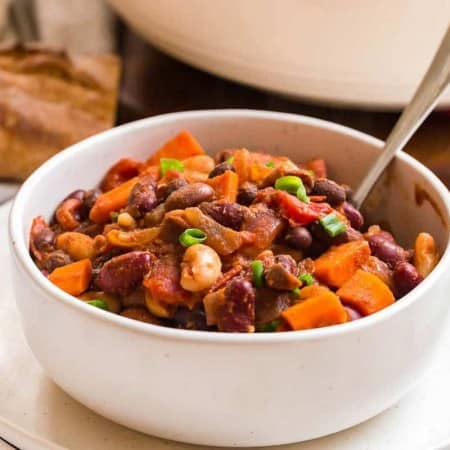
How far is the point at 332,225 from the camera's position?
1.45 m

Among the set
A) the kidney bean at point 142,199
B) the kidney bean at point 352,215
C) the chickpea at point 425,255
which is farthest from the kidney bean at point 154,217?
the chickpea at point 425,255

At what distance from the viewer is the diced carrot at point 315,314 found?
1279 mm

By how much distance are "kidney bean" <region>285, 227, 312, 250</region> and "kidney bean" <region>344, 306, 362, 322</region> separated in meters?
0.15

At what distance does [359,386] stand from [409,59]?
1.11 meters

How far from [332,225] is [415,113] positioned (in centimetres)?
40

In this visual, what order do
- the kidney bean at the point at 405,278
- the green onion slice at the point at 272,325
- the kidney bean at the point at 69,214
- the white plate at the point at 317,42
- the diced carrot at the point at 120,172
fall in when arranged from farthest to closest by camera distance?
1. the white plate at the point at 317,42
2. the diced carrot at the point at 120,172
3. the kidney bean at the point at 69,214
4. the kidney bean at the point at 405,278
5. the green onion slice at the point at 272,325

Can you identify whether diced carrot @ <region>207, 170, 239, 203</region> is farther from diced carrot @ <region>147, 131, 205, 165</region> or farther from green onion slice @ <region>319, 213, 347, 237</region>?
diced carrot @ <region>147, 131, 205, 165</region>

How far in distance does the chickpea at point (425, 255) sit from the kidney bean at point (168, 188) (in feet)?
1.40

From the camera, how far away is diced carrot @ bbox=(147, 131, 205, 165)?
1823mm

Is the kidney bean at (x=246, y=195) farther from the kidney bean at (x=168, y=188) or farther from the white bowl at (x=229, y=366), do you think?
the white bowl at (x=229, y=366)

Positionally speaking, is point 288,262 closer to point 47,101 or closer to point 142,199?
point 142,199

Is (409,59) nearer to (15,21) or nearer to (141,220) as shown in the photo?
(141,220)

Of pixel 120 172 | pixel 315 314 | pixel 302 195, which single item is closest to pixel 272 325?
pixel 315 314

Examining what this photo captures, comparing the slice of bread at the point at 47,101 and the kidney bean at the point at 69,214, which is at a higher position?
the kidney bean at the point at 69,214
